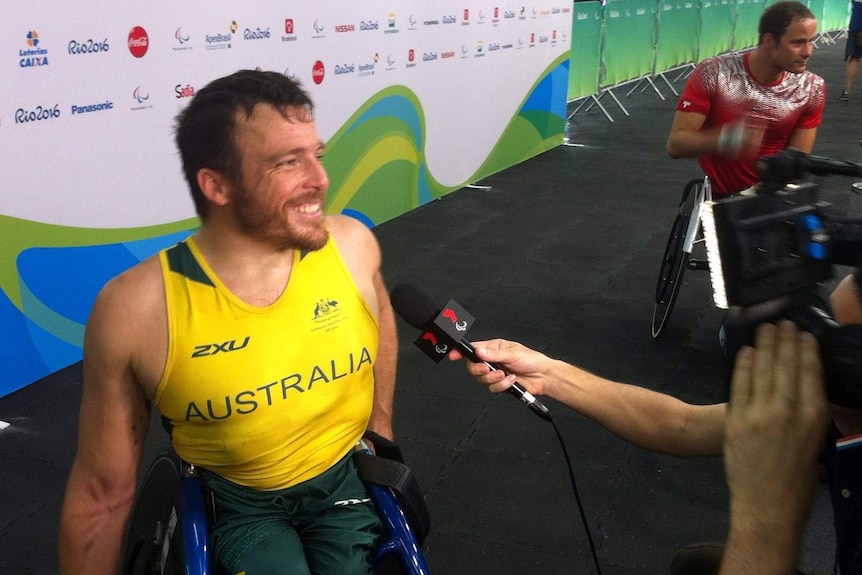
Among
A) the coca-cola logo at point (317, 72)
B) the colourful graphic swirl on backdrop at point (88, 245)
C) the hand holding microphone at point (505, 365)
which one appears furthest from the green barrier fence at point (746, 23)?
the hand holding microphone at point (505, 365)

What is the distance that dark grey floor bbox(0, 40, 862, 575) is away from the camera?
9.21 ft

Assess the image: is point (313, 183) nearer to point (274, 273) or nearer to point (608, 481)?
point (274, 273)

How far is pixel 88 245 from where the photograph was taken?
12.6 feet

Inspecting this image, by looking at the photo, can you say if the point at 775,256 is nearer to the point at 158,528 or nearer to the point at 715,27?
the point at 158,528

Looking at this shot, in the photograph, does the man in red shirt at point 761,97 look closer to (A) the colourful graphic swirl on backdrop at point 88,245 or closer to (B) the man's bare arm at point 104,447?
(A) the colourful graphic swirl on backdrop at point 88,245

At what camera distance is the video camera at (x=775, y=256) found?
0.96 meters

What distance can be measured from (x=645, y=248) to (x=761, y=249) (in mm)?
5139

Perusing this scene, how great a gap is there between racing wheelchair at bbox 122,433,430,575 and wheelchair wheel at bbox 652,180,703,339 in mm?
2616

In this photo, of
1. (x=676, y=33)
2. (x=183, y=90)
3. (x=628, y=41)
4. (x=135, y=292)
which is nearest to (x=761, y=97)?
(x=183, y=90)

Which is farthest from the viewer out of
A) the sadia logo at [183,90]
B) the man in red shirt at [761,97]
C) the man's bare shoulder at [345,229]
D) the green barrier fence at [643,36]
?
the green barrier fence at [643,36]

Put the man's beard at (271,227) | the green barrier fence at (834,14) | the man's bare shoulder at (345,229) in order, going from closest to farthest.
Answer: the man's beard at (271,227) → the man's bare shoulder at (345,229) → the green barrier fence at (834,14)

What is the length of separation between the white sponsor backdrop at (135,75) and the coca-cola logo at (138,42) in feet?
0.05

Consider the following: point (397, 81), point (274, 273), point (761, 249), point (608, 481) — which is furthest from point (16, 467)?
point (397, 81)

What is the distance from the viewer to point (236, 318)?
1.69 meters
